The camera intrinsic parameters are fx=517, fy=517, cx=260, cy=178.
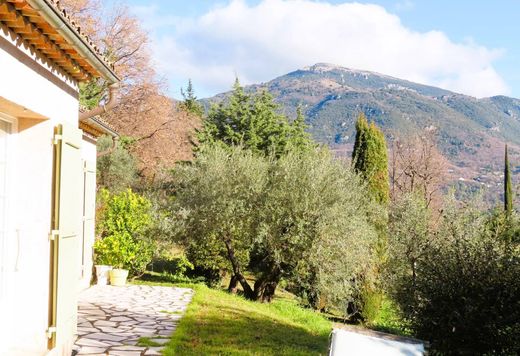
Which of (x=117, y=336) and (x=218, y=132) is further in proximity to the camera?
(x=218, y=132)

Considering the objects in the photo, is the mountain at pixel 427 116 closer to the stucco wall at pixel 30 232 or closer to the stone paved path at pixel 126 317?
the stone paved path at pixel 126 317

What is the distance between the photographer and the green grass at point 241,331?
730cm

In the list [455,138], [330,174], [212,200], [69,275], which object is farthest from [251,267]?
[455,138]

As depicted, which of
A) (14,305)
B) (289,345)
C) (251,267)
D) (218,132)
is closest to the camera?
(14,305)

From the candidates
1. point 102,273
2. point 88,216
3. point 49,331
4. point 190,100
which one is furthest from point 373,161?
point 190,100

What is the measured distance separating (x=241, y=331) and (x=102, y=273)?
5167 millimetres

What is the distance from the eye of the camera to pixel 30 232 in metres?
5.29

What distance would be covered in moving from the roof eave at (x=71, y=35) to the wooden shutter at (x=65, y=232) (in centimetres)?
78

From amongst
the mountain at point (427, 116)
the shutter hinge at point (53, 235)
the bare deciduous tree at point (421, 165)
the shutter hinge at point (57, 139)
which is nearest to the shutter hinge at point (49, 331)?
the shutter hinge at point (53, 235)

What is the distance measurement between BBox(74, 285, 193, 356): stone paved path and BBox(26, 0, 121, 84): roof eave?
3530mm

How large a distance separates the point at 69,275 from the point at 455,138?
95462 mm

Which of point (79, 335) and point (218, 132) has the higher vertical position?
point (218, 132)

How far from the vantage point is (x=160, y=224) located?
13.4 meters

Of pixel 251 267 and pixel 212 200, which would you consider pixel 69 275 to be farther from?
pixel 251 267
